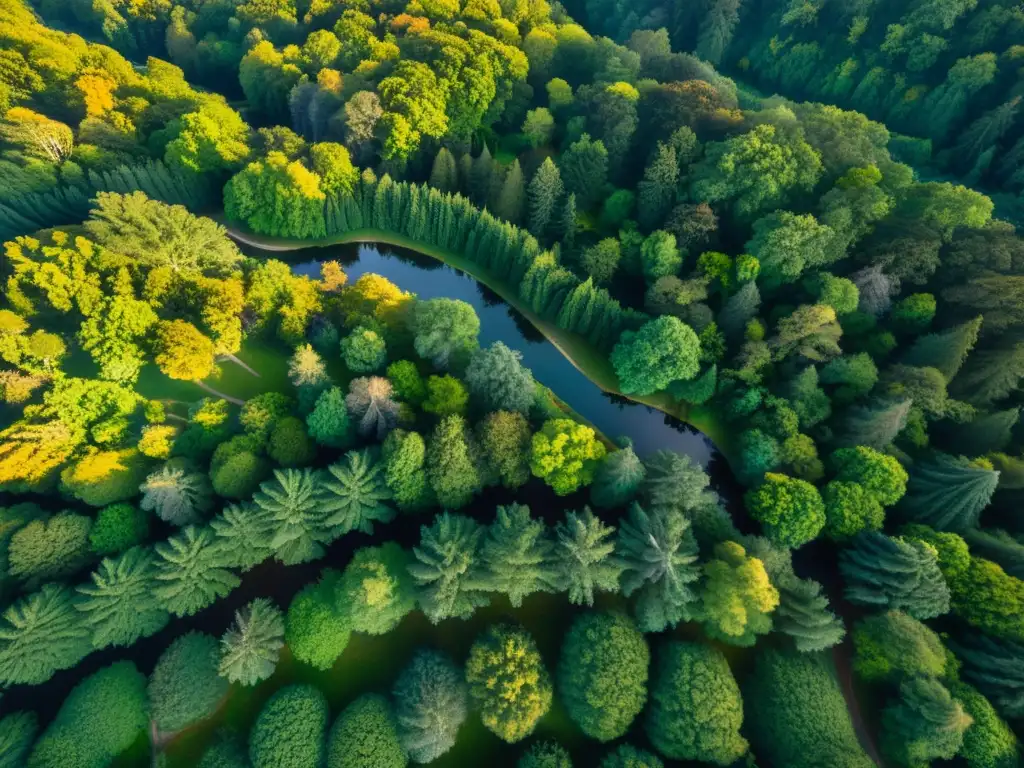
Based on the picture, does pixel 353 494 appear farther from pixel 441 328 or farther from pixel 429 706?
pixel 441 328

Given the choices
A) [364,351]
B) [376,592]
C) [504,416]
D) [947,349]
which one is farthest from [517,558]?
[947,349]

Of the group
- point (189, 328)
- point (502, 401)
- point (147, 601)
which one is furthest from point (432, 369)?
point (147, 601)

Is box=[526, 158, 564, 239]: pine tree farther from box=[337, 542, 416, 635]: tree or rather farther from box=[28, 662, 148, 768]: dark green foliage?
box=[28, 662, 148, 768]: dark green foliage

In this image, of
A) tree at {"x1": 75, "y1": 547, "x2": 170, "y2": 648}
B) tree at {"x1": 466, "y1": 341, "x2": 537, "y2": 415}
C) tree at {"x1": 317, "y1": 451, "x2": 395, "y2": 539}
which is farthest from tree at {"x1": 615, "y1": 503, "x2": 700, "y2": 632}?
tree at {"x1": 75, "y1": 547, "x2": 170, "y2": 648}

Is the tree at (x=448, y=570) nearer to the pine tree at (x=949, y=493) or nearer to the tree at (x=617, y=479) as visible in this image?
the tree at (x=617, y=479)

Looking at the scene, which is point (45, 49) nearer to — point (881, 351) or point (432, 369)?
point (432, 369)
